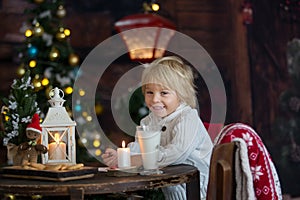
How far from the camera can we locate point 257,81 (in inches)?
215

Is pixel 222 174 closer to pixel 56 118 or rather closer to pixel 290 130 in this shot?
pixel 56 118

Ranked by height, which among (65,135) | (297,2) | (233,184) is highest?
(297,2)

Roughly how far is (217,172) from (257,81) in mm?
3570

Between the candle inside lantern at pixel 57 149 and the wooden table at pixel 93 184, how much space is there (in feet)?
0.72

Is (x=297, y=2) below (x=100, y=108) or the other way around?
the other way around

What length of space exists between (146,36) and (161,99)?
6.73ft

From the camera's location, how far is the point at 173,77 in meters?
2.68

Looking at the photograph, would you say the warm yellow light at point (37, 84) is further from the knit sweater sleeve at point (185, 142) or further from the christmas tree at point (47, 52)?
the knit sweater sleeve at point (185, 142)

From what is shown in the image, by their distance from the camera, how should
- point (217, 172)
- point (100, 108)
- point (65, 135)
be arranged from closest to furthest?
point (217, 172) → point (65, 135) → point (100, 108)

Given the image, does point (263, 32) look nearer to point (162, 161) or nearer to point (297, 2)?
point (297, 2)

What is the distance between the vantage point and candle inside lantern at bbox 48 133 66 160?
2.40 m

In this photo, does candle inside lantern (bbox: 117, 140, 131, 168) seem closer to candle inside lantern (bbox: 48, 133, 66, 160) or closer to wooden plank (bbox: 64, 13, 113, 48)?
candle inside lantern (bbox: 48, 133, 66, 160)

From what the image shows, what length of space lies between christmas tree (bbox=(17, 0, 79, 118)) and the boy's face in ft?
6.22

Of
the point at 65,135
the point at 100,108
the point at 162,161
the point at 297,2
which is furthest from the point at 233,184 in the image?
the point at 297,2
